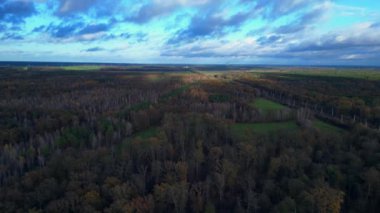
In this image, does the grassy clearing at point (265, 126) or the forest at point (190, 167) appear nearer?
the forest at point (190, 167)

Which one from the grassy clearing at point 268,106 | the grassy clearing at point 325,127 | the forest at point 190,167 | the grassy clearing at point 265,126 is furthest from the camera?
the grassy clearing at point 268,106

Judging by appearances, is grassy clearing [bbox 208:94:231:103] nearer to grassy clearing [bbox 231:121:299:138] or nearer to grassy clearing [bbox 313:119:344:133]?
grassy clearing [bbox 231:121:299:138]

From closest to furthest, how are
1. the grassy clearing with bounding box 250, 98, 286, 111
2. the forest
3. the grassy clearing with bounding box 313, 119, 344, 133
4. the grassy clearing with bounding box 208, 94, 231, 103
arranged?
1. the forest
2. the grassy clearing with bounding box 313, 119, 344, 133
3. the grassy clearing with bounding box 250, 98, 286, 111
4. the grassy clearing with bounding box 208, 94, 231, 103

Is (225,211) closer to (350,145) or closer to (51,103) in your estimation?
(350,145)

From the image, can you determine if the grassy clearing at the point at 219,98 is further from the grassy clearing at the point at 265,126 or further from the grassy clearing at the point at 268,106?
the grassy clearing at the point at 265,126

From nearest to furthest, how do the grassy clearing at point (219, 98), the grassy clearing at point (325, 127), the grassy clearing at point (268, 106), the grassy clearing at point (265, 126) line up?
the grassy clearing at point (325, 127) < the grassy clearing at point (265, 126) < the grassy clearing at point (268, 106) < the grassy clearing at point (219, 98)

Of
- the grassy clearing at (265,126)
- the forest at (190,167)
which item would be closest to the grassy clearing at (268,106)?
the forest at (190,167)

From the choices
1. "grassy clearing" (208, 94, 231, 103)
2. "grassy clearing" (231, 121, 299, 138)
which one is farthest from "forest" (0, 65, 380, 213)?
"grassy clearing" (208, 94, 231, 103)

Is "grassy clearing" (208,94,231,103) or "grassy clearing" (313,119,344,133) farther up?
"grassy clearing" (208,94,231,103)

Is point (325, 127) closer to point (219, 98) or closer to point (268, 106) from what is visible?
point (268, 106)

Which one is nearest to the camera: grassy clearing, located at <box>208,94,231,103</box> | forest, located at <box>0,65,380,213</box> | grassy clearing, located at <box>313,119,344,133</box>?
forest, located at <box>0,65,380,213</box>

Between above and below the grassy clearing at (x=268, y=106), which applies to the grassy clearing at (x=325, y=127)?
below

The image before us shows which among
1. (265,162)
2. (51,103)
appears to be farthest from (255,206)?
(51,103)
